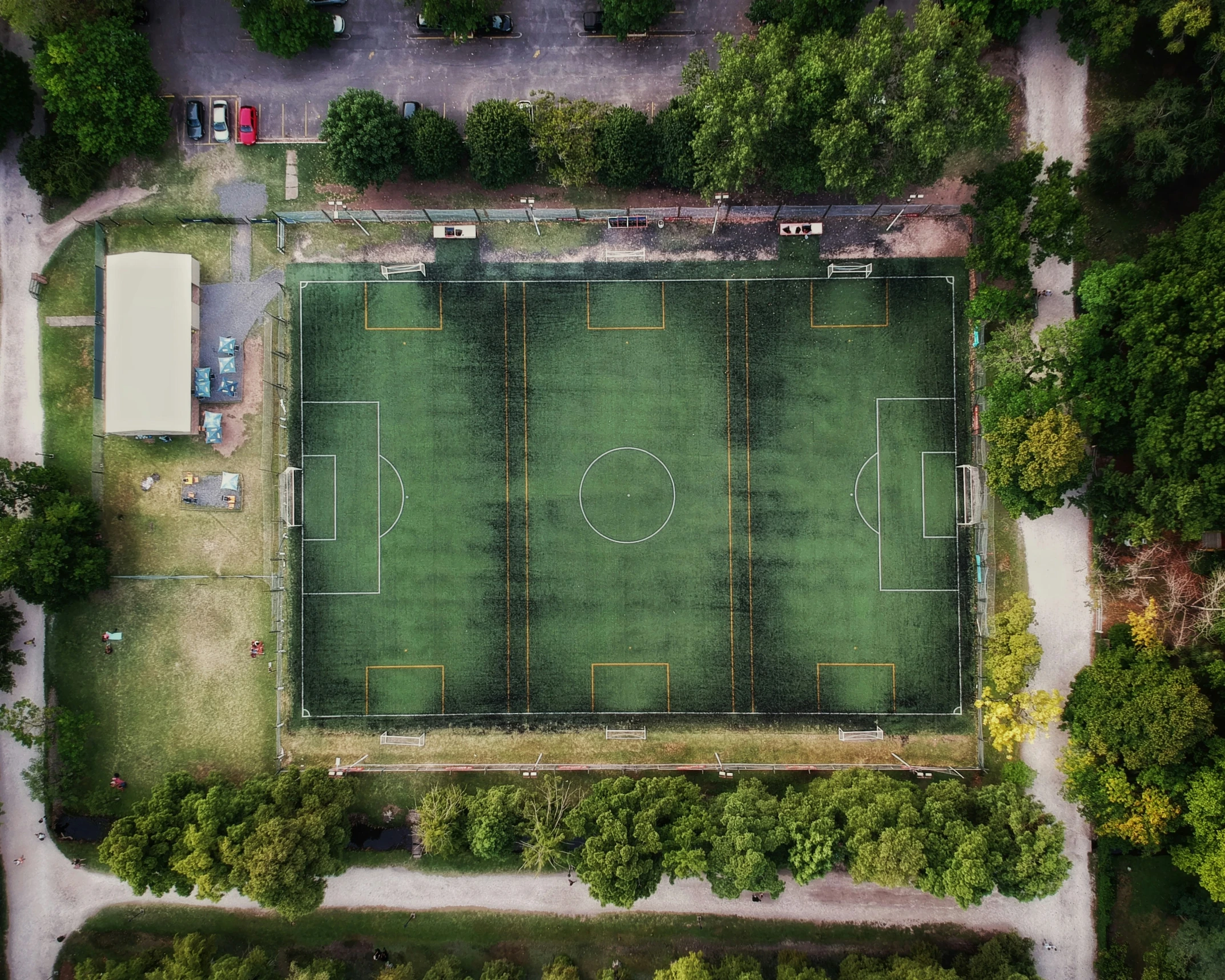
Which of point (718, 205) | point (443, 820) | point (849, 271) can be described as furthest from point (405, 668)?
point (849, 271)

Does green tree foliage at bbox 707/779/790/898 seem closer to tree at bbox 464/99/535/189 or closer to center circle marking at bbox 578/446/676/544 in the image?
→ center circle marking at bbox 578/446/676/544

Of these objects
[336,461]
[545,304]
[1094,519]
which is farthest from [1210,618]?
[336,461]

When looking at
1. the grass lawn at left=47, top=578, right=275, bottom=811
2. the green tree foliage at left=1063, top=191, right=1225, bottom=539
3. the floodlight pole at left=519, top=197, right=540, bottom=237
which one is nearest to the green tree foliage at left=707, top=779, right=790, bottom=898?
the green tree foliage at left=1063, top=191, right=1225, bottom=539

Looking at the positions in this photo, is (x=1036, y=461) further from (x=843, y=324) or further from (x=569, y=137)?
(x=569, y=137)

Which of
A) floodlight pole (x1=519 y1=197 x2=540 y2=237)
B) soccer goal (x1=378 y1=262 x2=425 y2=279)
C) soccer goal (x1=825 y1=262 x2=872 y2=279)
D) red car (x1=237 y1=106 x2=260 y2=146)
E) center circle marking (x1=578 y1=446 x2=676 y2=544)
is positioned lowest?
center circle marking (x1=578 y1=446 x2=676 y2=544)

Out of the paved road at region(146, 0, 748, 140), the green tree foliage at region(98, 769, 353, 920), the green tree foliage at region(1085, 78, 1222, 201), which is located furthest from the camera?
the paved road at region(146, 0, 748, 140)

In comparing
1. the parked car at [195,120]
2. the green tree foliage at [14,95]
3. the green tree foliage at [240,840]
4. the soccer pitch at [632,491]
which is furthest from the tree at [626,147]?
the green tree foliage at [240,840]
